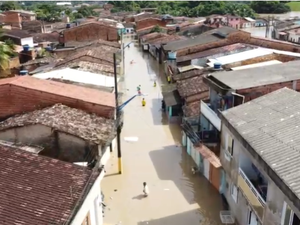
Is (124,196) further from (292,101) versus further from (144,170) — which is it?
(292,101)

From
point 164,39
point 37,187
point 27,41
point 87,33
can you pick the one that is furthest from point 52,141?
point 164,39

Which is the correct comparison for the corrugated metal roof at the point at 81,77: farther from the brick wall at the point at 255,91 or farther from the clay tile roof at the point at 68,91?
the brick wall at the point at 255,91

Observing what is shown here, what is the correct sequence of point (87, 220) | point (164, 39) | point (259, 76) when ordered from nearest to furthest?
point (87, 220) → point (259, 76) → point (164, 39)

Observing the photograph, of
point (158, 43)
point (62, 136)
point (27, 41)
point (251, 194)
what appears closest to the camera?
point (251, 194)

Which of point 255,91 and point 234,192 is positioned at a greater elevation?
point 255,91

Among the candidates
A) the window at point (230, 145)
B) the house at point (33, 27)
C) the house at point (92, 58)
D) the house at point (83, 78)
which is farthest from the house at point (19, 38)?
the window at point (230, 145)

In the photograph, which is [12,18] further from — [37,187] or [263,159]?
[263,159]

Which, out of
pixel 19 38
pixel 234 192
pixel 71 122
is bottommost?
pixel 234 192
